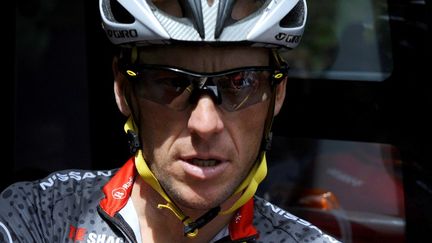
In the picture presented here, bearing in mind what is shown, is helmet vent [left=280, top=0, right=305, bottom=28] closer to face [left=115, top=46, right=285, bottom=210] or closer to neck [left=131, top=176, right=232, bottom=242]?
face [left=115, top=46, right=285, bottom=210]

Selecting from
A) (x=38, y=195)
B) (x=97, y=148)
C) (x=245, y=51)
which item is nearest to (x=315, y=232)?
(x=245, y=51)

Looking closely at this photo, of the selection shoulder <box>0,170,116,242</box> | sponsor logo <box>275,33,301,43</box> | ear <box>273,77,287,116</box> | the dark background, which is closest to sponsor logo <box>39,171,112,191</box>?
shoulder <box>0,170,116,242</box>

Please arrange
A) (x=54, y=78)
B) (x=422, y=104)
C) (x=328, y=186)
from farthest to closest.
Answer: (x=54, y=78), (x=328, y=186), (x=422, y=104)

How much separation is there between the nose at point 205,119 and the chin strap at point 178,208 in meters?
0.19

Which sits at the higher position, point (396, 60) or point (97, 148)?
point (396, 60)

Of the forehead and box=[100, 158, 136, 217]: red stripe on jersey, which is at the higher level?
the forehead

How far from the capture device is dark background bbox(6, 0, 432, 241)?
291 cm

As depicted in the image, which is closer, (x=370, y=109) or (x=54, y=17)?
(x=370, y=109)

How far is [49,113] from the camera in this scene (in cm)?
352

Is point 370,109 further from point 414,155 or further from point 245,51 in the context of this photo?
point 245,51

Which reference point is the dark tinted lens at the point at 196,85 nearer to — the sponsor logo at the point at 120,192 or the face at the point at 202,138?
the face at the point at 202,138

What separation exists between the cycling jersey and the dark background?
2.37 ft

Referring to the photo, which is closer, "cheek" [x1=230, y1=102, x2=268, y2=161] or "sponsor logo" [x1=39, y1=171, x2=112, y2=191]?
"cheek" [x1=230, y1=102, x2=268, y2=161]

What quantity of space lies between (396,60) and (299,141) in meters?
0.43
